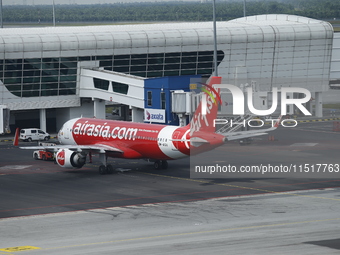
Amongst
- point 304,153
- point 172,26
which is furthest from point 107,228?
point 172,26

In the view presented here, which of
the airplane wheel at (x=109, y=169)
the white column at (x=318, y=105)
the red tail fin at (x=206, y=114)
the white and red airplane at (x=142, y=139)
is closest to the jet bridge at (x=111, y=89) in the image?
A: the white and red airplane at (x=142, y=139)

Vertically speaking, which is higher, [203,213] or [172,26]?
[172,26]

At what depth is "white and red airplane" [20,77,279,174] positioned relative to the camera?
225ft

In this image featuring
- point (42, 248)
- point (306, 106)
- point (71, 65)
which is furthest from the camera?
point (306, 106)

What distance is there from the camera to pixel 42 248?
43531 millimetres

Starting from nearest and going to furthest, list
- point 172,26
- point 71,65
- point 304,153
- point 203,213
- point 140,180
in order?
point 203,213 < point 140,180 < point 304,153 < point 71,65 < point 172,26

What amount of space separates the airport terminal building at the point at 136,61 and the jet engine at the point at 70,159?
953 inches

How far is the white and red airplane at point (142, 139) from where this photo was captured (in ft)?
225

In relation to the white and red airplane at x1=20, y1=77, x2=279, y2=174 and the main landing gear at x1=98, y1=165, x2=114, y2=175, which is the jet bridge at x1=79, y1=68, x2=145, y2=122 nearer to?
the white and red airplane at x1=20, y1=77, x2=279, y2=174

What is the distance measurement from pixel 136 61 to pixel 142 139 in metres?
47.0

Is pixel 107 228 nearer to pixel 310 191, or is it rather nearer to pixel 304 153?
pixel 310 191

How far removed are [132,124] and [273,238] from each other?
112 feet

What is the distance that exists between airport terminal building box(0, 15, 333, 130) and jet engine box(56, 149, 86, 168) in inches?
953

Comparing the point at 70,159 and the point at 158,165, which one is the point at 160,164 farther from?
the point at 70,159
